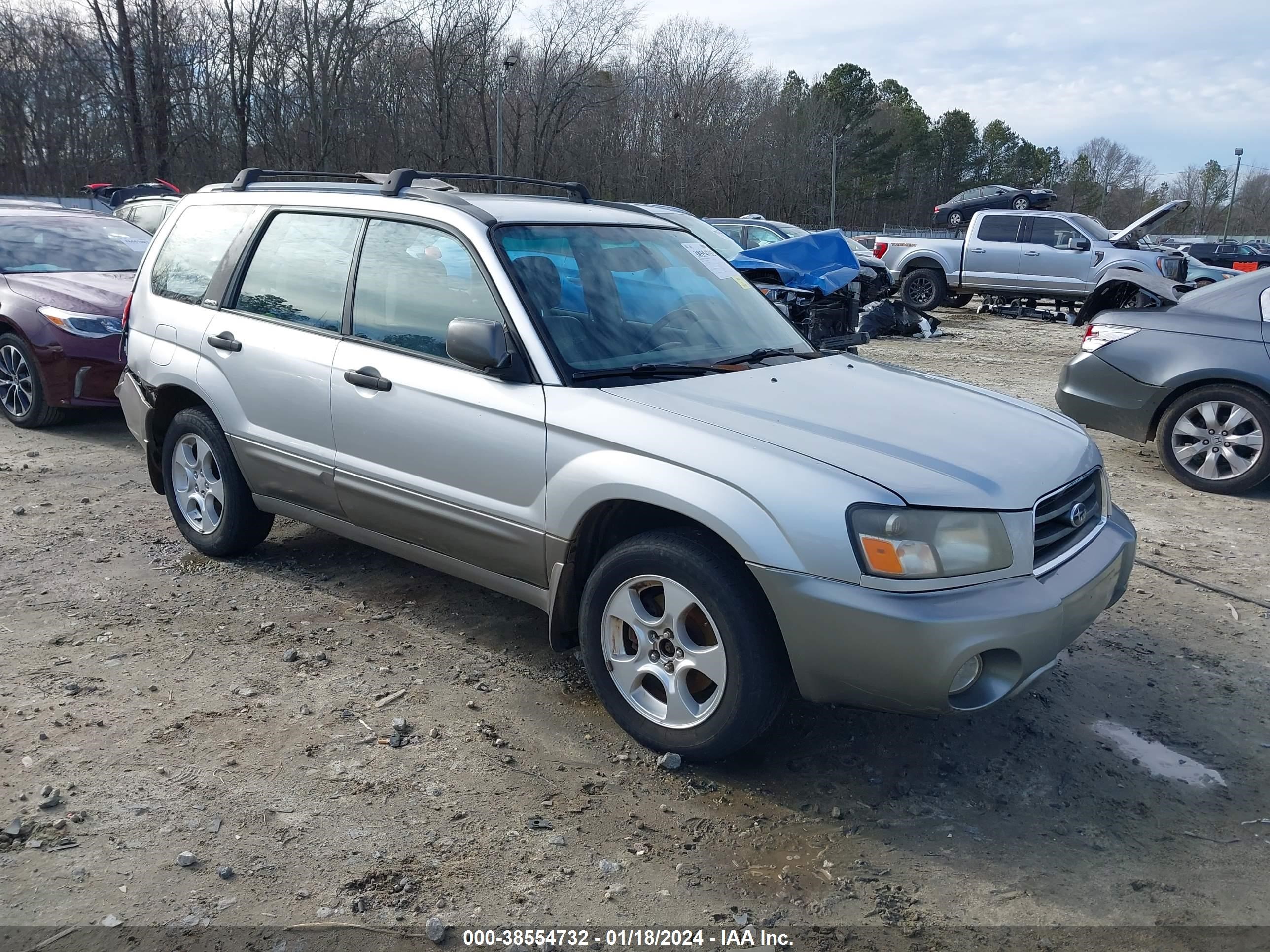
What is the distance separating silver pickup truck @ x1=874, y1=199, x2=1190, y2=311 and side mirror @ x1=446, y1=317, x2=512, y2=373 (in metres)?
17.1

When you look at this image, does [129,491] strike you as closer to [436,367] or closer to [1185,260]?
[436,367]

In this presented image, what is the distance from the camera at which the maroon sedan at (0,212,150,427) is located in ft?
24.3

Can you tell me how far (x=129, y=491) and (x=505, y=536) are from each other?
383cm

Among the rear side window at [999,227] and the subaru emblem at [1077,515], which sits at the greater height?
the rear side window at [999,227]

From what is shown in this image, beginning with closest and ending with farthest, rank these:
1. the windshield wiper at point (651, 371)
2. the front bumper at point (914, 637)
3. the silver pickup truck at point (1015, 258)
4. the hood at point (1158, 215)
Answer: the front bumper at point (914, 637), the windshield wiper at point (651, 371), the hood at point (1158, 215), the silver pickup truck at point (1015, 258)

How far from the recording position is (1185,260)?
58.1ft

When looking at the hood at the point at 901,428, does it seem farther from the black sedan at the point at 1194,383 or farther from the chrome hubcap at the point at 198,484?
the black sedan at the point at 1194,383

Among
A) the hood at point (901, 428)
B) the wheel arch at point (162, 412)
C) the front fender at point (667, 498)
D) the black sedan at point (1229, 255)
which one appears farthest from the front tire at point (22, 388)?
the black sedan at point (1229, 255)

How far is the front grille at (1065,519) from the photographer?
311 cm

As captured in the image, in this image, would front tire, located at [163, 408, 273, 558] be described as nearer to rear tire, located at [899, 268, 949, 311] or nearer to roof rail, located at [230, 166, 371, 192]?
roof rail, located at [230, 166, 371, 192]

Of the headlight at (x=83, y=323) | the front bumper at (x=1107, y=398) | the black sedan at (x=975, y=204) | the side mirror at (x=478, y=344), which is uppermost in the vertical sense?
the black sedan at (x=975, y=204)

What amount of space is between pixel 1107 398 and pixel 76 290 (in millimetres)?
7695

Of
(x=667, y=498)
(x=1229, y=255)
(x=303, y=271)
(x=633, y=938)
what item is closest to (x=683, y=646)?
(x=667, y=498)

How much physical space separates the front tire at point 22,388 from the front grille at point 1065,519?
7.24 meters
